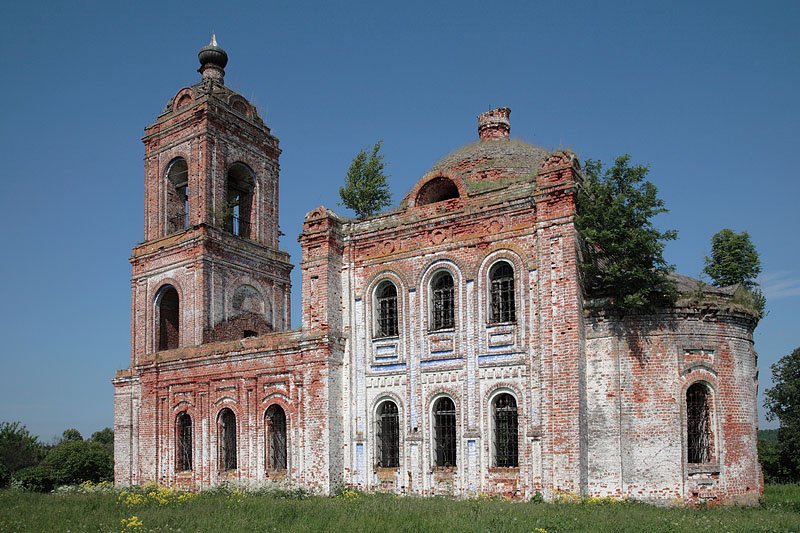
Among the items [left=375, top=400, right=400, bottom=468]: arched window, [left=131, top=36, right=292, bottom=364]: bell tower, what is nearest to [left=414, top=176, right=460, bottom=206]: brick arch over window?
[left=375, top=400, right=400, bottom=468]: arched window

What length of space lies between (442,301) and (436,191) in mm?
3058

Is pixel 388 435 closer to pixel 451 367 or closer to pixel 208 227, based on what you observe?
pixel 451 367

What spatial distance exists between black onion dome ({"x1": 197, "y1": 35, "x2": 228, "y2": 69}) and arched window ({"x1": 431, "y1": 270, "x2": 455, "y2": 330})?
14.9 meters

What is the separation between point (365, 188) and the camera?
84.9ft

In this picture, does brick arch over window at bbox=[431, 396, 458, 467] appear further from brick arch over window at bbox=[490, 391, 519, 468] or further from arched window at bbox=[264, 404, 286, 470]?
arched window at bbox=[264, 404, 286, 470]

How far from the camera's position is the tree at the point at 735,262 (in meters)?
24.7

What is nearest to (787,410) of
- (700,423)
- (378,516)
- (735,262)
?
(735,262)

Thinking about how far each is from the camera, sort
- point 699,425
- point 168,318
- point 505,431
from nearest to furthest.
A: point 699,425 → point 505,431 → point 168,318

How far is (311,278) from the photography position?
2075 centimetres

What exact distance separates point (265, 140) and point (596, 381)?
17597 mm

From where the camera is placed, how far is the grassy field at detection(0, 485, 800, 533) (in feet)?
42.5

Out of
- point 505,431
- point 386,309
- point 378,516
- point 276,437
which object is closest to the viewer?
point 378,516

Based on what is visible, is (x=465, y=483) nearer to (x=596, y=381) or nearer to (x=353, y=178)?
(x=596, y=381)

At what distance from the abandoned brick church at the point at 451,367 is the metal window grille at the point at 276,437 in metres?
0.05
